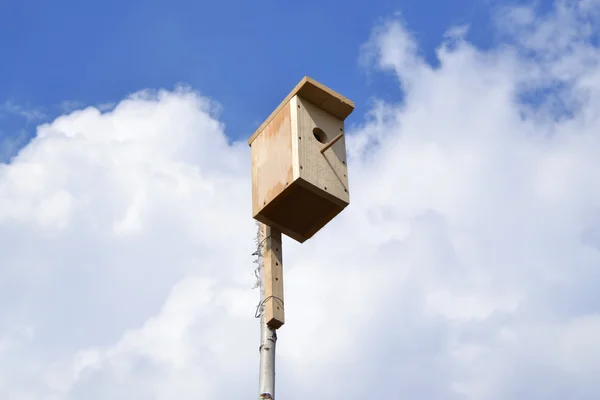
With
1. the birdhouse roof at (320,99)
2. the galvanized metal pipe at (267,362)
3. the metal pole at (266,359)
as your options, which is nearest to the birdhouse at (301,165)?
the birdhouse roof at (320,99)

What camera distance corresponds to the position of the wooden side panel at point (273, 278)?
15.7 feet

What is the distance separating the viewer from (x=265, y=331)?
4.76 metres

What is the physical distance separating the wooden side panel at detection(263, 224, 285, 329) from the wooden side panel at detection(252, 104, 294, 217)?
0.65ft

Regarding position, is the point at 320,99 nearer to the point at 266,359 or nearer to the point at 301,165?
the point at 301,165

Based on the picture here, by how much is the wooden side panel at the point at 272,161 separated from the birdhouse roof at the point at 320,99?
58mm

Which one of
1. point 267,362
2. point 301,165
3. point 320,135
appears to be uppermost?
point 320,135

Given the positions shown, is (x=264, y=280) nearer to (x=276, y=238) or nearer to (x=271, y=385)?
(x=276, y=238)

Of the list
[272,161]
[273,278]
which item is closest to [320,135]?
[272,161]

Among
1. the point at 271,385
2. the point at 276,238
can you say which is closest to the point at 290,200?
the point at 276,238

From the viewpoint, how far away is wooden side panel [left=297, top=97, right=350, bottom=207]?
5324 mm

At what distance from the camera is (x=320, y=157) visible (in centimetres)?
548

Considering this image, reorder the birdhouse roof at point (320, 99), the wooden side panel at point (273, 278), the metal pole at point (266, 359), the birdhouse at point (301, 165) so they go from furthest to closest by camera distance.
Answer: the birdhouse roof at point (320, 99) → the birdhouse at point (301, 165) → the wooden side panel at point (273, 278) → the metal pole at point (266, 359)

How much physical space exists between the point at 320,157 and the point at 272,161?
0.92ft

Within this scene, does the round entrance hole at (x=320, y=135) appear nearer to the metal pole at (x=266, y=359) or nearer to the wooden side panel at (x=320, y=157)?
the wooden side panel at (x=320, y=157)
